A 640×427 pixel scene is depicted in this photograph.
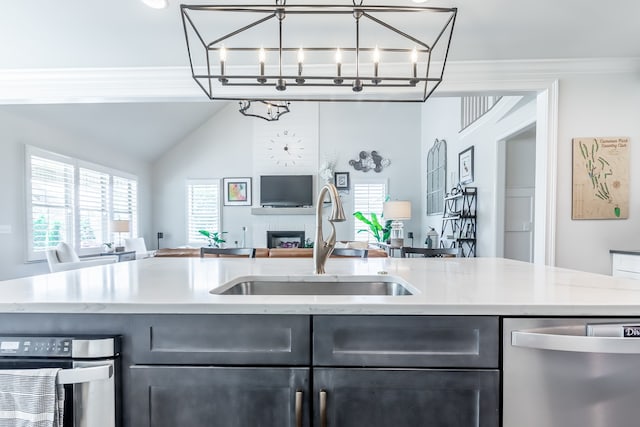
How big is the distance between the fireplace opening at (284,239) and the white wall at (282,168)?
0.41ft

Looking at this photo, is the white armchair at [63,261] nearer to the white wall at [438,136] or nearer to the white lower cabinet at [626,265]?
the white lower cabinet at [626,265]

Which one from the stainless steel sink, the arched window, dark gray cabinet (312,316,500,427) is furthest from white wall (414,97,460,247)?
dark gray cabinet (312,316,500,427)

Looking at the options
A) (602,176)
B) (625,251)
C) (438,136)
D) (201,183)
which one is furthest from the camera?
(201,183)

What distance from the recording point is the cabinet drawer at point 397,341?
37.1 inches

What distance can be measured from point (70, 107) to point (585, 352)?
6.21 meters

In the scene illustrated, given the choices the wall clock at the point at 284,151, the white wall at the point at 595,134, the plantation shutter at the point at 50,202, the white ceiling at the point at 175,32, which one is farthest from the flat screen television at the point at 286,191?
the white wall at the point at 595,134

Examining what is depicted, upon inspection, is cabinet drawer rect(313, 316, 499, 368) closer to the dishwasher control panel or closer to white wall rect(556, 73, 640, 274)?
the dishwasher control panel

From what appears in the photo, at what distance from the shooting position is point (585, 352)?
91 centimetres

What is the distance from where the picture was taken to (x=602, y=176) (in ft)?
9.26

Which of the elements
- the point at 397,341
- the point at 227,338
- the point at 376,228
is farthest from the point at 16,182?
the point at 376,228

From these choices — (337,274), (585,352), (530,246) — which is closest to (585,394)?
(585,352)

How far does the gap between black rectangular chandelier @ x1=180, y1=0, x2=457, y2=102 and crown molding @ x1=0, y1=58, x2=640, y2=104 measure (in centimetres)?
23

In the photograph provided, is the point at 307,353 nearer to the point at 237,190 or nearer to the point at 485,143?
the point at 485,143

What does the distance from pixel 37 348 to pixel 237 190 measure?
7.41 metres
